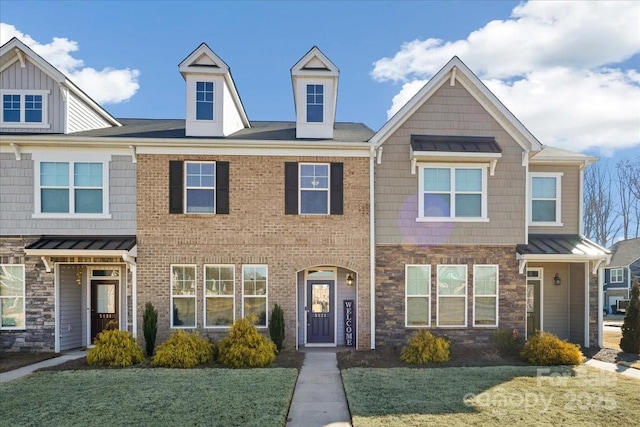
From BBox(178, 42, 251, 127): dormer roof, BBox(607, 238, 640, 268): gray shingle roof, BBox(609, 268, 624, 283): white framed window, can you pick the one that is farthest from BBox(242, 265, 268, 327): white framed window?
BBox(609, 268, 624, 283): white framed window

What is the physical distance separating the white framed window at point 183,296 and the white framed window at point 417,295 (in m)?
6.61

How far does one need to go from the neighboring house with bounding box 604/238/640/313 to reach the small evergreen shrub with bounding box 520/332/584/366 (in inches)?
1087

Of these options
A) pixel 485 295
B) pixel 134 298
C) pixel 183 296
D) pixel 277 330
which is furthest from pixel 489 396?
pixel 134 298

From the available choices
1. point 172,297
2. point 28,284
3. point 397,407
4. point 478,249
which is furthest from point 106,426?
point 478,249

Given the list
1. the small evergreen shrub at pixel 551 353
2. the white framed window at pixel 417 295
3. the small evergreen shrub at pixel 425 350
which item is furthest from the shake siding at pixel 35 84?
the small evergreen shrub at pixel 551 353

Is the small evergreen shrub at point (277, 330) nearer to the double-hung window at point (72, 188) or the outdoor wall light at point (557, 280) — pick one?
the double-hung window at point (72, 188)

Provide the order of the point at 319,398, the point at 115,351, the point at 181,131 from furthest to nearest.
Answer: the point at 181,131 → the point at 115,351 → the point at 319,398

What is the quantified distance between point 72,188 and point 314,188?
24.2 ft

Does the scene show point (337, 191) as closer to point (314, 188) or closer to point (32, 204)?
point (314, 188)

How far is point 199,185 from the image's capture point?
42.6 ft

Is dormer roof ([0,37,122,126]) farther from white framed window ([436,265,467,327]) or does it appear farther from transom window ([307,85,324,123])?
white framed window ([436,265,467,327])

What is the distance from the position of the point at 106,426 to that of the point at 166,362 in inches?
160

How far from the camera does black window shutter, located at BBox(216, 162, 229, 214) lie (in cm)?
1291

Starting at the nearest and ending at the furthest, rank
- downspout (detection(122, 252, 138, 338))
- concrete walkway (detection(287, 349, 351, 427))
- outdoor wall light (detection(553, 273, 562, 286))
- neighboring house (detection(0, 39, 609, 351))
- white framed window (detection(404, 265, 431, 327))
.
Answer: concrete walkway (detection(287, 349, 351, 427)), downspout (detection(122, 252, 138, 338)), neighboring house (detection(0, 39, 609, 351)), white framed window (detection(404, 265, 431, 327)), outdoor wall light (detection(553, 273, 562, 286))
